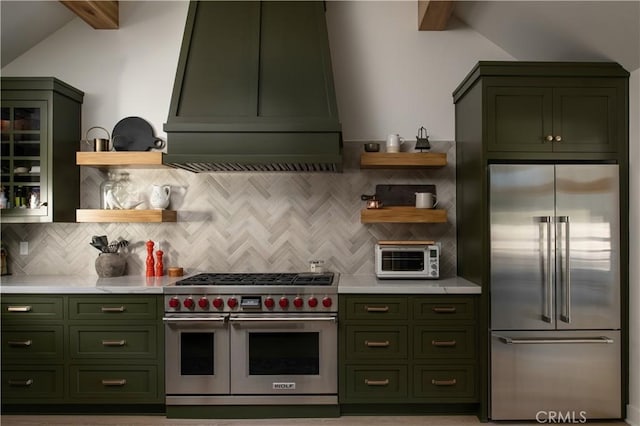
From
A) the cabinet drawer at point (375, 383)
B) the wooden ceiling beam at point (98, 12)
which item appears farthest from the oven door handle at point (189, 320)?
the wooden ceiling beam at point (98, 12)

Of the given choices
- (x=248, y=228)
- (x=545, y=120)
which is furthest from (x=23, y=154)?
(x=545, y=120)

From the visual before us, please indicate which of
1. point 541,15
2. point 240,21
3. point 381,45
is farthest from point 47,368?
point 541,15

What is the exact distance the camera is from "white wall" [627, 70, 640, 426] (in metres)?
3.04

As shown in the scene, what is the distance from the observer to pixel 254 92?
3.32 metres

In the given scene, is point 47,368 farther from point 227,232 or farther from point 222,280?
point 227,232

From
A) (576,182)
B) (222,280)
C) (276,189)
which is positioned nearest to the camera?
(576,182)

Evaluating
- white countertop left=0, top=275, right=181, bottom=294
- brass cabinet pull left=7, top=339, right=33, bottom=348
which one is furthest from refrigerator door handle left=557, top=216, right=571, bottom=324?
brass cabinet pull left=7, top=339, right=33, bottom=348

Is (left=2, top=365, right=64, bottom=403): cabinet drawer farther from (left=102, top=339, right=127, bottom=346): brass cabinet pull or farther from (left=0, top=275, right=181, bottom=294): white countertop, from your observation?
(left=0, top=275, right=181, bottom=294): white countertop

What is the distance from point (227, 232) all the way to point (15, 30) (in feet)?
7.17

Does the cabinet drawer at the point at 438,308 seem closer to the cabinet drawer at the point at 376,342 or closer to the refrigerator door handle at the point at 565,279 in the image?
the cabinet drawer at the point at 376,342

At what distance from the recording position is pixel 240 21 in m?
3.53

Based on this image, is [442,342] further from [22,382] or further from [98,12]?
[98,12]

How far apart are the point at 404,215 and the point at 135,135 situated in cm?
222

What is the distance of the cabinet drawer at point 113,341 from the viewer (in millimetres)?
3230
